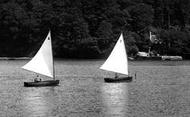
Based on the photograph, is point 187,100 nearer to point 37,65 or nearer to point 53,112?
point 53,112

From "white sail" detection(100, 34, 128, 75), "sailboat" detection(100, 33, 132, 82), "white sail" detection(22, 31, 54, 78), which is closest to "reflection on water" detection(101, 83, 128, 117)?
"sailboat" detection(100, 33, 132, 82)

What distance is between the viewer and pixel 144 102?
3167 inches

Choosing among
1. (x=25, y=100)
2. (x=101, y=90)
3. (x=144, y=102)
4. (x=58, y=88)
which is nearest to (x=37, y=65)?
(x=58, y=88)

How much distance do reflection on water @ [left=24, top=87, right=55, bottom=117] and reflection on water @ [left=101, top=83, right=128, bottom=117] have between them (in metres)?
6.88

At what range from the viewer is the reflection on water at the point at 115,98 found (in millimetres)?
71188

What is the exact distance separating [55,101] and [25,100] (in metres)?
3.98

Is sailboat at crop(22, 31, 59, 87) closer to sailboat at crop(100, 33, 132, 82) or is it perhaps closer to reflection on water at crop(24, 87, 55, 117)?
reflection on water at crop(24, 87, 55, 117)

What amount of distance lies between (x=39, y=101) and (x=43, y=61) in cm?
1984

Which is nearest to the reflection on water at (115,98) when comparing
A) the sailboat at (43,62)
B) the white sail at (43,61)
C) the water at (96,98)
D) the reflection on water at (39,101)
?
the water at (96,98)

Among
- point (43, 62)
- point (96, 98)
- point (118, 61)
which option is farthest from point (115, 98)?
point (118, 61)

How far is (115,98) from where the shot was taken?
86.0 m

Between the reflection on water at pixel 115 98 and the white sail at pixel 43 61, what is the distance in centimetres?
919

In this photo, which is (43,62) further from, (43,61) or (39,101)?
(39,101)

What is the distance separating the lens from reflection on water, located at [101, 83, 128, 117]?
71.2 metres
